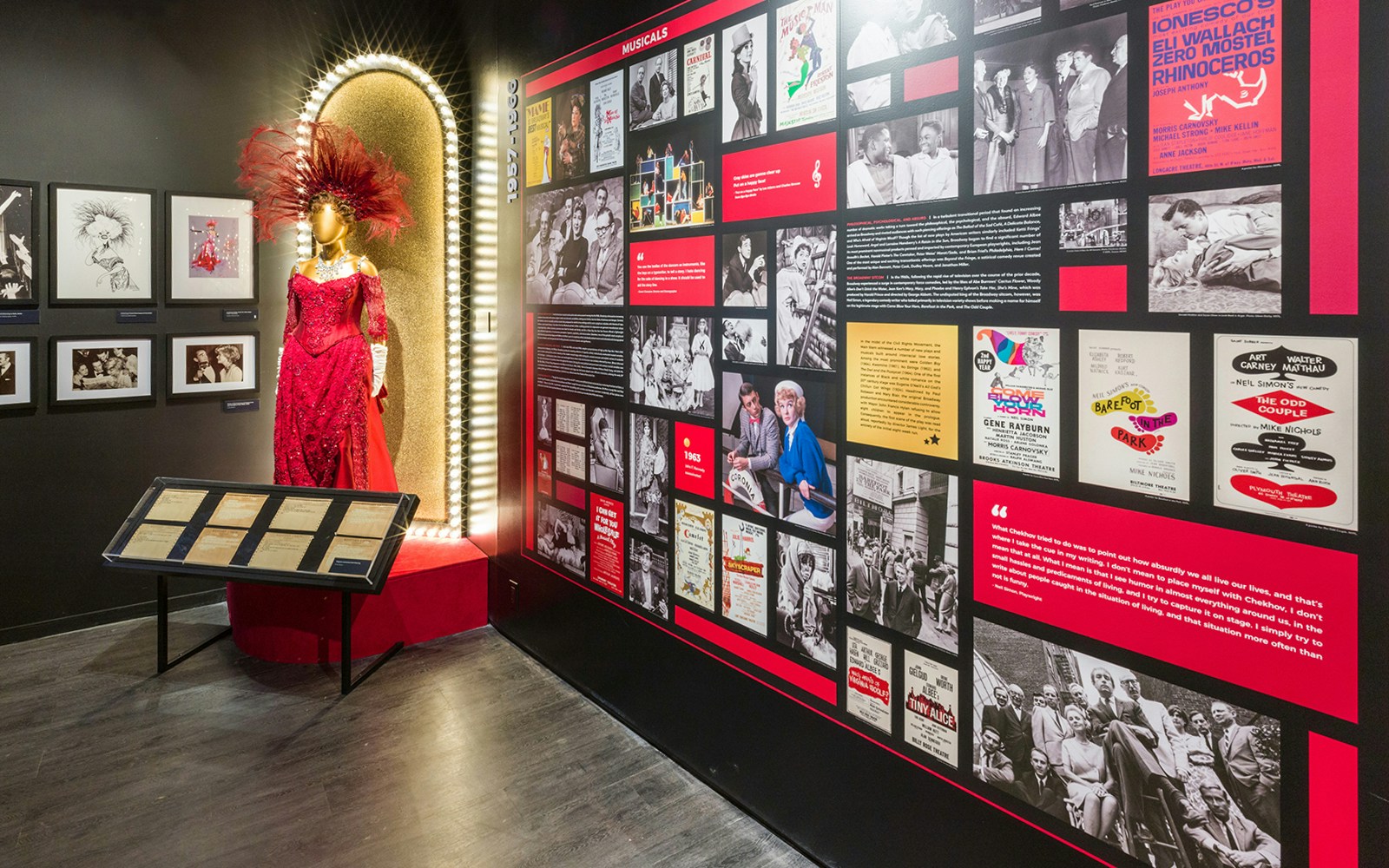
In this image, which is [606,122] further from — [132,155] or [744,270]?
[132,155]

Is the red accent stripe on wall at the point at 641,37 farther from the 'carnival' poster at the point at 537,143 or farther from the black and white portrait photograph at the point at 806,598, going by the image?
the black and white portrait photograph at the point at 806,598

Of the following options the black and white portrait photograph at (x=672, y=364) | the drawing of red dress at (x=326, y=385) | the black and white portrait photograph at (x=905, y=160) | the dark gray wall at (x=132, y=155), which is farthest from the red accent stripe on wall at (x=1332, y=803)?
the dark gray wall at (x=132, y=155)

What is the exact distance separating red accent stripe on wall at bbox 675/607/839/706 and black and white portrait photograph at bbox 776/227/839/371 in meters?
0.82

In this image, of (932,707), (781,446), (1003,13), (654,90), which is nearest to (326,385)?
(654,90)

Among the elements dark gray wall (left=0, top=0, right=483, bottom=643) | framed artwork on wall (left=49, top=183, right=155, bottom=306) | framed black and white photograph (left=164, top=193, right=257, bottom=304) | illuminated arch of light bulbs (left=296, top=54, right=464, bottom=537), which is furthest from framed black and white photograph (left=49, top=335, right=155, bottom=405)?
illuminated arch of light bulbs (left=296, top=54, right=464, bottom=537)

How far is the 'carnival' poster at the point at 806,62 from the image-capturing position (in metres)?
2.04

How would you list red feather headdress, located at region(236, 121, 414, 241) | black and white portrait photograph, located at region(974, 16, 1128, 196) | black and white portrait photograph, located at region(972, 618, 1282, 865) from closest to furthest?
black and white portrait photograph, located at region(972, 618, 1282, 865), black and white portrait photograph, located at region(974, 16, 1128, 196), red feather headdress, located at region(236, 121, 414, 241)

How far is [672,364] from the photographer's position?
2617 millimetres

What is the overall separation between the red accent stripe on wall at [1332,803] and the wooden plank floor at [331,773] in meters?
1.24

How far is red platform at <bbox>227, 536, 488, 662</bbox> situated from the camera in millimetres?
3389

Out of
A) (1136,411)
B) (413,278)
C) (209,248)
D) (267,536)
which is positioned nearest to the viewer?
(1136,411)

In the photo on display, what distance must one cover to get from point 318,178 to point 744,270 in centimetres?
231

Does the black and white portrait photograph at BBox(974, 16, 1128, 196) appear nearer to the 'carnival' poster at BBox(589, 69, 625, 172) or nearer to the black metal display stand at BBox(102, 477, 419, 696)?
the 'carnival' poster at BBox(589, 69, 625, 172)

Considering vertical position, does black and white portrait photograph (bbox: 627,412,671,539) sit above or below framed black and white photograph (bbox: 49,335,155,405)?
below
